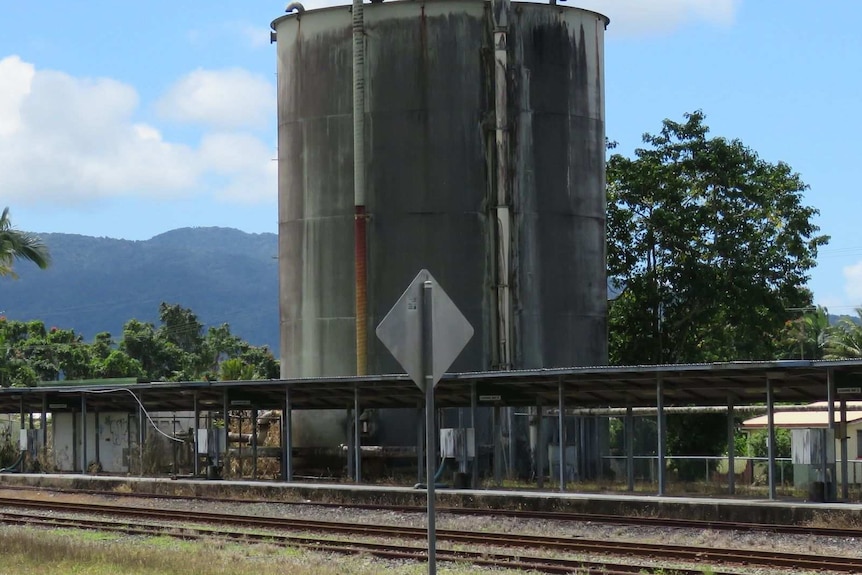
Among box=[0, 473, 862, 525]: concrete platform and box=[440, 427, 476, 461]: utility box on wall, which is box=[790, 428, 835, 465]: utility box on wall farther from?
box=[440, 427, 476, 461]: utility box on wall

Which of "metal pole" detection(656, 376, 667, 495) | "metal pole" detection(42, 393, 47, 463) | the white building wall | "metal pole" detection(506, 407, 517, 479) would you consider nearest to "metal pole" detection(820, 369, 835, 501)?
"metal pole" detection(656, 376, 667, 495)

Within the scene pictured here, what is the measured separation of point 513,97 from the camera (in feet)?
154

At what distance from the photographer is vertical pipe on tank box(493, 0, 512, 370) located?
45.8m

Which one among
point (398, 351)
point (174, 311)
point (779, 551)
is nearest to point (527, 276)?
point (779, 551)

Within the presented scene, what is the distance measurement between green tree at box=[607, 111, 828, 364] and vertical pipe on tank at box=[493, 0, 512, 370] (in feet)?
36.0

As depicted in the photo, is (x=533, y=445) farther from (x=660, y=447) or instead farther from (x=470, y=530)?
(x=470, y=530)

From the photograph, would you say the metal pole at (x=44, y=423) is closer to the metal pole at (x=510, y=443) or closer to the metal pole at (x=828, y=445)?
the metal pole at (x=510, y=443)

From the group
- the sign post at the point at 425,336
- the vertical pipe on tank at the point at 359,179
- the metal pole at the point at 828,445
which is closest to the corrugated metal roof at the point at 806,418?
the vertical pipe on tank at the point at 359,179

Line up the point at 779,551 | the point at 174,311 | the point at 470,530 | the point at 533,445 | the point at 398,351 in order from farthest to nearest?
the point at 174,311 < the point at 533,445 < the point at 470,530 < the point at 779,551 < the point at 398,351

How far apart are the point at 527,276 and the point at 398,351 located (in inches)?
1366

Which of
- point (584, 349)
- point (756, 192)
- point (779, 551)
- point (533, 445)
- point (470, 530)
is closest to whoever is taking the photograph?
point (779, 551)

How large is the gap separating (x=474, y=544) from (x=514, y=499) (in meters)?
7.92

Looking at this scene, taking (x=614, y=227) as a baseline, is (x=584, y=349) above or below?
below

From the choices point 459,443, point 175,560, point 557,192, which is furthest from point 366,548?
point 557,192
